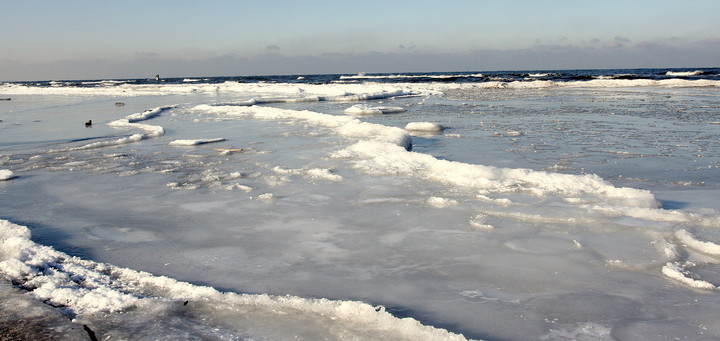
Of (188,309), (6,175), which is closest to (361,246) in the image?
(188,309)

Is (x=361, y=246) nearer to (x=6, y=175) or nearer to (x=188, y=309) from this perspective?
(x=188, y=309)

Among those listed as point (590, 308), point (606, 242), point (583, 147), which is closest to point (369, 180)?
point (606, 242)

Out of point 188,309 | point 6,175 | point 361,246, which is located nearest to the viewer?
point 188,309

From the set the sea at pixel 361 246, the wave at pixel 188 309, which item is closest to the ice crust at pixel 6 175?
the sea at pixel 361 246

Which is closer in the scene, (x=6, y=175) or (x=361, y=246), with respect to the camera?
(x=361, y=246)

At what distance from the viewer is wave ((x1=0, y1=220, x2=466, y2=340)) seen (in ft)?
6.18

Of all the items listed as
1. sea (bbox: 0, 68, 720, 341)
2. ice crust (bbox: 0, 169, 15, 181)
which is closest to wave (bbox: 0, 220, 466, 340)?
sea (bbox: 0, 68, 720, 341)

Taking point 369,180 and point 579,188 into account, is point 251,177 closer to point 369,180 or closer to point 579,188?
point 369,180

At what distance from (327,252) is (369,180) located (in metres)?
1.82

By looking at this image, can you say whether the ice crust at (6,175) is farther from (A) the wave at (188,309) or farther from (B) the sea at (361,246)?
Answer: (A) the wave at (188,309)

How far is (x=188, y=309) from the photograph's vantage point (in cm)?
208

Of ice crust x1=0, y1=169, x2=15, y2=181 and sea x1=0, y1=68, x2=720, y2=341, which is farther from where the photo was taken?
ice crust x1=0, y1=169, x2=15, y2=181

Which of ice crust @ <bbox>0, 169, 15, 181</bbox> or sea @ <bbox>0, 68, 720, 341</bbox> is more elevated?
ice crust @ <bbox>0, 169, 15, 181</bbox>

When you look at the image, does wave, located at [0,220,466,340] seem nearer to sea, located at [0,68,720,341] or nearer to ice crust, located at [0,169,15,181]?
sea, located at [0,68,720,341]
